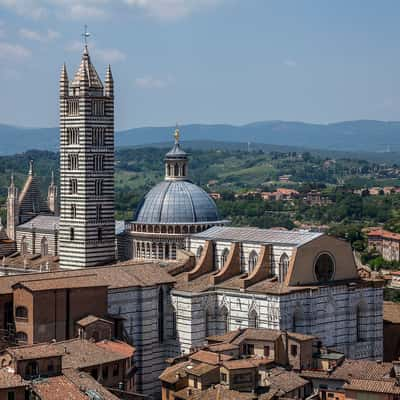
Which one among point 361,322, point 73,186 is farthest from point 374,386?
point 73,186

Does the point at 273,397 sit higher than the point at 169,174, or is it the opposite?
the point at 169,174

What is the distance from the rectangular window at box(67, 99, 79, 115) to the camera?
57719mm

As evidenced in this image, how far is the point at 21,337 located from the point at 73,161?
13527 millimetres

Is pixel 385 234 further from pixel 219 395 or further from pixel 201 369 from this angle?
pixel 219 395

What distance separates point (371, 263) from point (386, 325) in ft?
121

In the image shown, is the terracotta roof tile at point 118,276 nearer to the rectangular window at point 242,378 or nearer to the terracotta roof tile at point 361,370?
the rectangular window at point 242,378

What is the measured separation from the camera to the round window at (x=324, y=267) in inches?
2047

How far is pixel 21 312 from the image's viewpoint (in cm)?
4684

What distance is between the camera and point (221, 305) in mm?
51344

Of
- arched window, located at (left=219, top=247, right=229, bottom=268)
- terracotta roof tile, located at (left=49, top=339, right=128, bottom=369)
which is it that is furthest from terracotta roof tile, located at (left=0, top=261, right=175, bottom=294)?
terracotta roof tile, located at (left=49, top=339, right=128, bottom=369)

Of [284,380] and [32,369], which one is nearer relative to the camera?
[32,369]

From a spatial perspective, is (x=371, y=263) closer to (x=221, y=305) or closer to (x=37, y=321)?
(x=221, y=305)

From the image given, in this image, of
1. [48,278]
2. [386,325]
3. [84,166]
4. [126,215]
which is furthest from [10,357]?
[126,215]

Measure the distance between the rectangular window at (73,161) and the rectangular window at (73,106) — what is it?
2156mm
